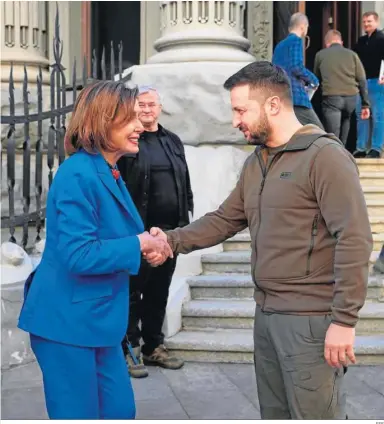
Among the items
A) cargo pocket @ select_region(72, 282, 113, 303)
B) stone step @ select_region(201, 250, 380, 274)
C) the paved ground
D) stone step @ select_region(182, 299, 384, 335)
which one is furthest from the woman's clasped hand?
stone step @ select_region(201, 250, 380, 274)

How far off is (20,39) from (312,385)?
737 cm

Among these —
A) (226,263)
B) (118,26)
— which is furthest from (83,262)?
(118,26)

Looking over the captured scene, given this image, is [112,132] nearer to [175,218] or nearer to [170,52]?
[175,218]

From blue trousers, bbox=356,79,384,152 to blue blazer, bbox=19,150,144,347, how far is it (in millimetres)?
6478

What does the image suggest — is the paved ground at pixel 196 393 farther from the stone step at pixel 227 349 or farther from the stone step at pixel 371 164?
the stone step at pixel 371 164

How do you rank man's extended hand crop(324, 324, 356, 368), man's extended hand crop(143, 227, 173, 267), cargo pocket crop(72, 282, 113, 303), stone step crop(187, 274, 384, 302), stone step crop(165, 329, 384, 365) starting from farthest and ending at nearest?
stone step crop(187, 274, 384, 302) → stone step crop(165, 329, 384, 365) → man's extended hand crop(143, 227, 173, 267) → cargo pocket crop(72, 282, 113, 303) → man's extended hand crop(324, 324, 356, 368)

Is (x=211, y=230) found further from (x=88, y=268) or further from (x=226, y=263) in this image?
(x=226, y=263)

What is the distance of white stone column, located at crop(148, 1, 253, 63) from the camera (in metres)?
7.04

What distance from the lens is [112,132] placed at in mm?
Result: 2568

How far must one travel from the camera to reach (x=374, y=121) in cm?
853

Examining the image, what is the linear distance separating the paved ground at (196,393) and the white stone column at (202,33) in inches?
135

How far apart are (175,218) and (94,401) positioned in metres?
2.18

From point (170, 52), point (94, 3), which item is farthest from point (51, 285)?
point (94, 3)

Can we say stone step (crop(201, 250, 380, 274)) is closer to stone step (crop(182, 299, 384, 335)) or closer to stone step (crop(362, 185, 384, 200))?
stone step (crop(182, 299, 384, 335))
